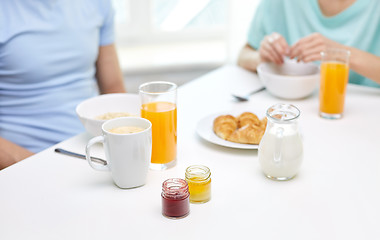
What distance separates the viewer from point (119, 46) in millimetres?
2627

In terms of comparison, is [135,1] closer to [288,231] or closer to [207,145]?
[207,145]

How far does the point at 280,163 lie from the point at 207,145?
232mm

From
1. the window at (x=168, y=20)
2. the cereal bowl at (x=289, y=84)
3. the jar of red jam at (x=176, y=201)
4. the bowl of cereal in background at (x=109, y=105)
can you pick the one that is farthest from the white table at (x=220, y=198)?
the window at (x=168, y=20)

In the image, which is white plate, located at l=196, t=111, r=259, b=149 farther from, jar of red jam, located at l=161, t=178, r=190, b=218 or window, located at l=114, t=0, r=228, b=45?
window, located at l=114, t=0, r=228, b=45

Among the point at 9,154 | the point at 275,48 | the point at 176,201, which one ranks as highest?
the point at 275,48

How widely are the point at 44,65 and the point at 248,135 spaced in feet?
2.42

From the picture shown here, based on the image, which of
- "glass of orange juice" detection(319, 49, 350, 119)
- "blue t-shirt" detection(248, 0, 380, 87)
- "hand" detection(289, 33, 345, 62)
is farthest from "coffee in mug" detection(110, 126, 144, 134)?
"blue t-shirt" detection(248, 0, 380, 87)

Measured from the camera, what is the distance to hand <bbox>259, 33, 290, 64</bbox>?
1418 mm

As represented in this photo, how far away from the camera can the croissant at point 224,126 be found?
101cm

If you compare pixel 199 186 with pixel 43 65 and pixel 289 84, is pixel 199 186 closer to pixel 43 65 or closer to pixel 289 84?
pixel 289 84

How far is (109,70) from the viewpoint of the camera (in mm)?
1591

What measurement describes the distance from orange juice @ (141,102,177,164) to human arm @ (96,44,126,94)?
2.33 feet

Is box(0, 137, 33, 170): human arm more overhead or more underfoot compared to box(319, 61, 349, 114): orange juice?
more underfoot

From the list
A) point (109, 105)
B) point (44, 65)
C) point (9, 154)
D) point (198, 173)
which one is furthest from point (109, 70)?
point (198, 173)
